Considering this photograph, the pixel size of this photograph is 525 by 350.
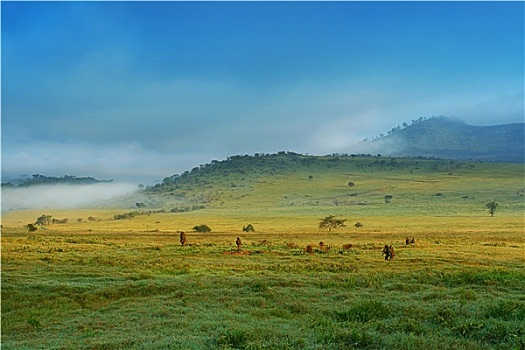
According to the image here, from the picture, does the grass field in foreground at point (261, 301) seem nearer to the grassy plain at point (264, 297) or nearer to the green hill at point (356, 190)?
the grassy plain at point (264, 297)

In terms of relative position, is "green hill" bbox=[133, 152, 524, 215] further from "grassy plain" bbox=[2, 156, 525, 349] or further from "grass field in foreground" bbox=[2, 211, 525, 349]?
"grass field in foreground" bbox=[2, 211, 525, 349]

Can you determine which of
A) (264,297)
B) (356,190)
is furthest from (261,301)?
(356,190)

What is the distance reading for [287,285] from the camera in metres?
20.8

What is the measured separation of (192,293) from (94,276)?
24.3 ft

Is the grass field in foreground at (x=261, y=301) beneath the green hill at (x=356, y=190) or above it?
beneath

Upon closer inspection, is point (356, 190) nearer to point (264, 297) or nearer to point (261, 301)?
point (264, 297)

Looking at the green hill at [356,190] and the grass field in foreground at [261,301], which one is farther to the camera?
the green hill at [356,190]

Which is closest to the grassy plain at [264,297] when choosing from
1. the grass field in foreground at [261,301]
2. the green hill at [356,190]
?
the grass field in foreground at [261,301]

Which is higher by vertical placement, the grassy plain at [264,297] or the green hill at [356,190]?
the green hill at [356,190]

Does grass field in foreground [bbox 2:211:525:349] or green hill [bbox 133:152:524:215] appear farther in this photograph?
green hill [bbox 133:152:524:215]

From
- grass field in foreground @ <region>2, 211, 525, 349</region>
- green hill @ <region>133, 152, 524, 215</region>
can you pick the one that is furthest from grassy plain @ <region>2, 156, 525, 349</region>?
green hill @ <region>133, 152, 524, 215</region>

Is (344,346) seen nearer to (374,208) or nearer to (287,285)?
(287,285)

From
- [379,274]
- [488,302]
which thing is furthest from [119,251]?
[488,302]

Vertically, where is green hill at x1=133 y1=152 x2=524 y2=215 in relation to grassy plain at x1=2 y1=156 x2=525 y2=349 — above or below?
above
